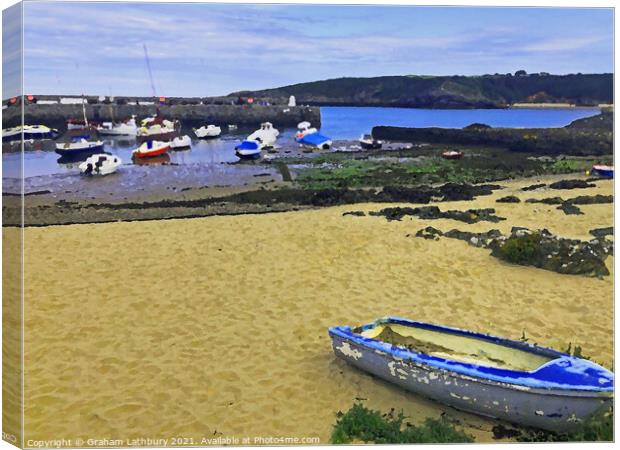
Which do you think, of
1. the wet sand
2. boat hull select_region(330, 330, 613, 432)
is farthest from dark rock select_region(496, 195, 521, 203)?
boat hull select_region(330, 330, 613, 432)

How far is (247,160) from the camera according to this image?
394 inches

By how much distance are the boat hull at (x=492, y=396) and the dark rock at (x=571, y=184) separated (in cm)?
439

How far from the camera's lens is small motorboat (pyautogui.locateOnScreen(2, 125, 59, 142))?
274 inches

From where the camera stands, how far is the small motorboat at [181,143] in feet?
31.9

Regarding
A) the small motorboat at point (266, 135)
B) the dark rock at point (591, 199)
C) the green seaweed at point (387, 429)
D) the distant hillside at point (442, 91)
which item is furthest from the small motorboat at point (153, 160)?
the dark rock at point (591, 199)

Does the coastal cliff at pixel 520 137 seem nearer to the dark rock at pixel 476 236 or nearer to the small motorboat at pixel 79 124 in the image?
the dark rock at pixel 476 236

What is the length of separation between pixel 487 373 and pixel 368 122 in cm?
453

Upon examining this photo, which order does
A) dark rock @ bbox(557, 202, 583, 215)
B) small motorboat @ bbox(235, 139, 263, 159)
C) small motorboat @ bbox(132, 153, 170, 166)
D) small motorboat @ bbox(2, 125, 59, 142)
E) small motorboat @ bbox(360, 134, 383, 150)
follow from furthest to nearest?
dark rock @ bbox(557, 202, 583, 215) → small motorboat @ bbox(132, 153, 170, 166) → small motorboat @ bbox(235, 139, 263, 159) → small motorboat @ bbox(360, 134, 383, 150) → small motorboat @ bbox(2, 125, 59, 142)

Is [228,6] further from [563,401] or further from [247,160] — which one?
[563,401]

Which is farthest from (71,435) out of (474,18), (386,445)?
(474,18)

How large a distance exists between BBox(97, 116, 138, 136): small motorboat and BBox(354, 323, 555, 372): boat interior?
477 cm

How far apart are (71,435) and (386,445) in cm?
328

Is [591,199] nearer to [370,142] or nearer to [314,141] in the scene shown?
[370,142]

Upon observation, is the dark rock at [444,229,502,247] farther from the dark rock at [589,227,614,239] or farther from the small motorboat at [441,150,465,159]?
the small motorboat at [441,150,465,159]
